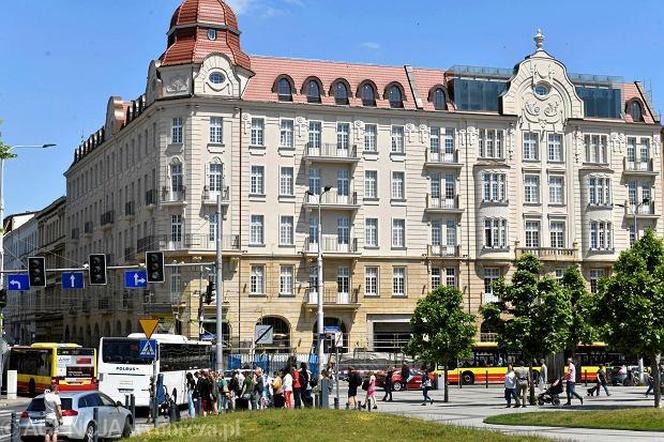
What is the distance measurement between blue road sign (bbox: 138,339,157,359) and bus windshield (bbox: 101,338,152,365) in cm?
12

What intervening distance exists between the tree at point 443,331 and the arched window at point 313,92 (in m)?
25.8

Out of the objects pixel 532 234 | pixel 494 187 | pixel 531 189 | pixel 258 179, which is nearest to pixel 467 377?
pixel 532 234

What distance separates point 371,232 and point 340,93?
9.80 m

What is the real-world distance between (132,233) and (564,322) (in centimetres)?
4047

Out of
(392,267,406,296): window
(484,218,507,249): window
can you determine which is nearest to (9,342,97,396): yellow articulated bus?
(392,267,406,296): window

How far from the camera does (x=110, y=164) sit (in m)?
87.4

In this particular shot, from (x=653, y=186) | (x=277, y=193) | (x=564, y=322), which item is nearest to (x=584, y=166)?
(x=653, y=186)

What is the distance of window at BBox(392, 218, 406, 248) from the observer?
76.1 metres

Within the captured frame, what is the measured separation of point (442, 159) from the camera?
7719cm

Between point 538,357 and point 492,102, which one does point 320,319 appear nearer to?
point 538,357

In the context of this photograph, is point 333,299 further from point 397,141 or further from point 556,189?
point 556,189

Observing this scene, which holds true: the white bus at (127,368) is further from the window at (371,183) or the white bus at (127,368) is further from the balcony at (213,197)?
the window at (371,183)

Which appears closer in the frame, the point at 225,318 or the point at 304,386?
the point at 304,386

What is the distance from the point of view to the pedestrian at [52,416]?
1095 inches
